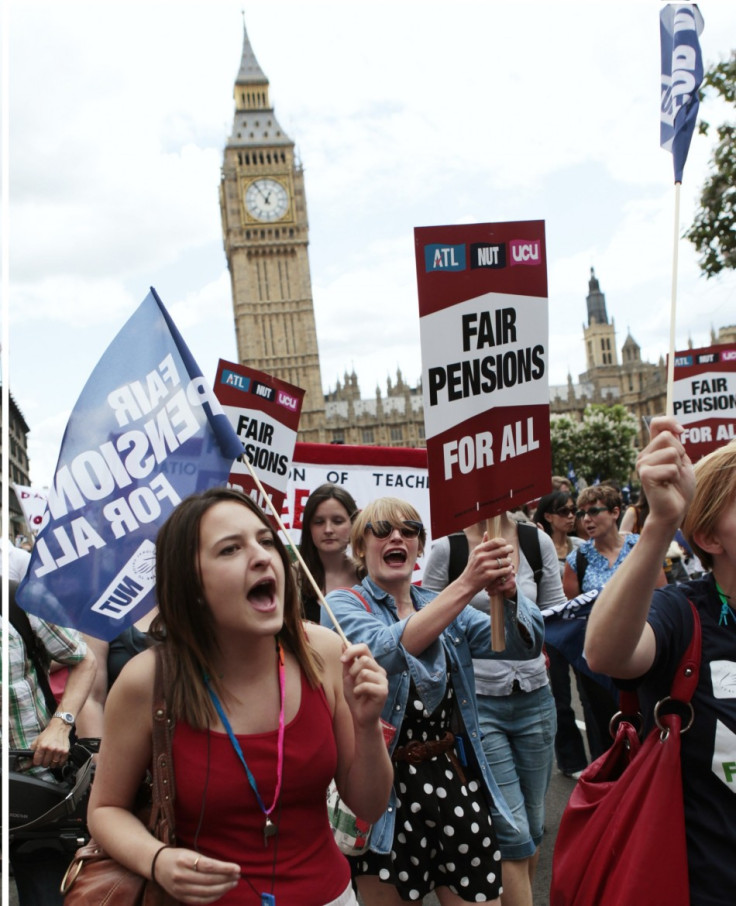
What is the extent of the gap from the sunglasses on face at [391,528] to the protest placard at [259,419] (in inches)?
77.8

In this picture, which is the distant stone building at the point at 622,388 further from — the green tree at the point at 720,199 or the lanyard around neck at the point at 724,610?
the lanyard around neck at the point at 724,610

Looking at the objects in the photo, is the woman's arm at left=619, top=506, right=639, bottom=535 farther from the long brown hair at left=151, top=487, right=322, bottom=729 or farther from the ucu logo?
the long brown hair at left=151, top=487, right=322, bottom=729

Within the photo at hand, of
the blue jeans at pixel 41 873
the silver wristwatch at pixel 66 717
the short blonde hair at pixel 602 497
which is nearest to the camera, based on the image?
the blue jeans at pixel 41 873

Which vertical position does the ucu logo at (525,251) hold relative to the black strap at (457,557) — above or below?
above

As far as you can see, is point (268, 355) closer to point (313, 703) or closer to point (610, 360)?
point (610, 360)

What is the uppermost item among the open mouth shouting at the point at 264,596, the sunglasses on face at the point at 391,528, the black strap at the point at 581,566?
the open mouth shouting at the point at 264,596

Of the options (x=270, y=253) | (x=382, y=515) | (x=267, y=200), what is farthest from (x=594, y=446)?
(x=382, y=515)

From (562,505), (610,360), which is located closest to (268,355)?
(610,360)

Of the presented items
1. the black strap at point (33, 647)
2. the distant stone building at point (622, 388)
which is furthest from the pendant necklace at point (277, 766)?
the distant stone building at point (622, 388)

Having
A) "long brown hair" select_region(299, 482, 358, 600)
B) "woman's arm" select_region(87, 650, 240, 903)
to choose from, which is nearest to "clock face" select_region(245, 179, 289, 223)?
"long brown hair" select_region(299, 482, 358, 600)

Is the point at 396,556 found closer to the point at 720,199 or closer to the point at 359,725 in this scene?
the point at 359,725

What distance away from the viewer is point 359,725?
196 centimetres

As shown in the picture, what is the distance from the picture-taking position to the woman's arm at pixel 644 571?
5.36 feet

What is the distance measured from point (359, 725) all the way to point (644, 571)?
2.23ft
